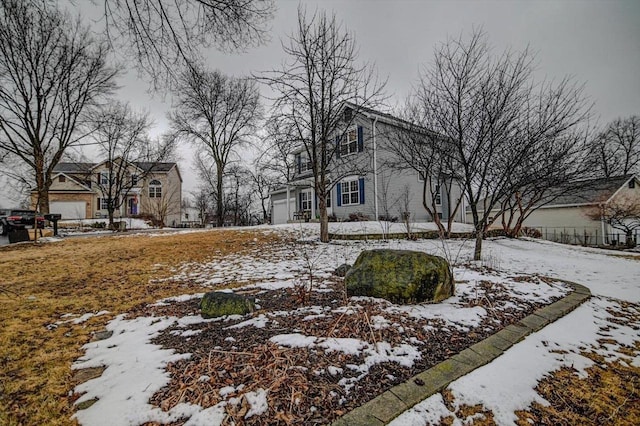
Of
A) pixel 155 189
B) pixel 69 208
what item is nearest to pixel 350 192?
pixel 155 189

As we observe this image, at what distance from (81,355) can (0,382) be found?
463 millimetres

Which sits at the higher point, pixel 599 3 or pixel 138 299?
pixel 599 3

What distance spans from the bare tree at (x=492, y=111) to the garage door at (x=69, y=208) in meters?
33.9

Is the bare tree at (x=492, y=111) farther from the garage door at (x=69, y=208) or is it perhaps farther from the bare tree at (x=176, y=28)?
the garage door at (x=69, y=208)

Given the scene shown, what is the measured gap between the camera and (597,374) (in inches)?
78.5

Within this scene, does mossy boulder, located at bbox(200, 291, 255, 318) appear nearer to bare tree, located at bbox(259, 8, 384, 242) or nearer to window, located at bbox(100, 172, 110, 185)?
bare tree, located at bbox(259, 8, 384, 242)

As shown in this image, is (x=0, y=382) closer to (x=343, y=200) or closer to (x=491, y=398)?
(x=491, y=398)

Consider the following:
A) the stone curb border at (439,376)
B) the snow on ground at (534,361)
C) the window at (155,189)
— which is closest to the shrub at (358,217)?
the snow on ground at (534,361)

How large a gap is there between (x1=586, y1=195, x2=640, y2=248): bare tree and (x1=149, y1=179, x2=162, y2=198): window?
126 ft

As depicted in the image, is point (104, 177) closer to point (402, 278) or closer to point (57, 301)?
point (57, 301)

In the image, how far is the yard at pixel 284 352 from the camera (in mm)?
1593

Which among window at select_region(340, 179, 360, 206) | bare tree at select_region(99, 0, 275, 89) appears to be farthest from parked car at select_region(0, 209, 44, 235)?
bare tree at select_region(99, 0, 275, 89)

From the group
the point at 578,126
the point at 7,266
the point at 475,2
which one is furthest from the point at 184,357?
the point at 578,126

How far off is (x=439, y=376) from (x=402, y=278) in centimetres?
148
